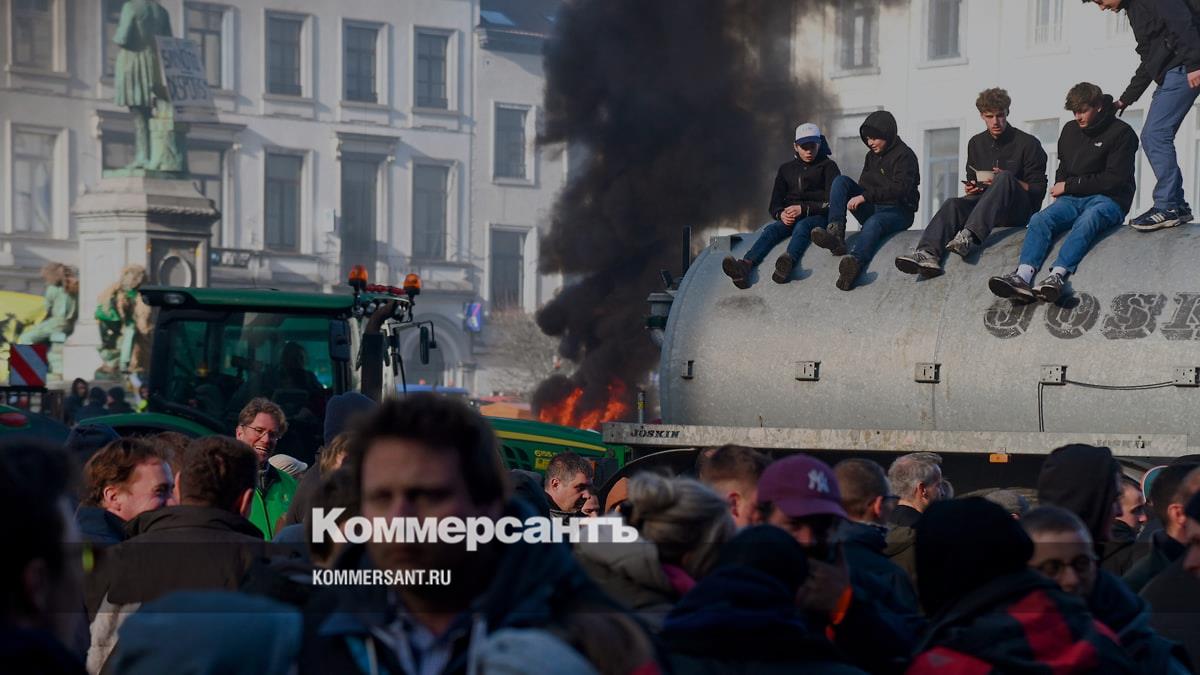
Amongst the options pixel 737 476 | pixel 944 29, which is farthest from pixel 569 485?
pixel 944 29

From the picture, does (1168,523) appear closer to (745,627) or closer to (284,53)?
→ (745,627)

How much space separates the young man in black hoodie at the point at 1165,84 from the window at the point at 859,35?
759 inches

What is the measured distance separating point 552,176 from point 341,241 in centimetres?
765

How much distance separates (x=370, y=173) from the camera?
5750 centimetres

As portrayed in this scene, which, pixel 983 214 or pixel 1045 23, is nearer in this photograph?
pixel 983 214

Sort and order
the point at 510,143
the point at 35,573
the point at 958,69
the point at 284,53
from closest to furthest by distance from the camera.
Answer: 1. the point at 35,573
2. the point at 958,69
3. the point at 284,53
4. the point at 510,143

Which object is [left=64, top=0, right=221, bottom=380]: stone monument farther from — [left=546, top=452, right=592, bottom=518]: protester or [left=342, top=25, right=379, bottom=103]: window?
[left=546, top=452, right=592, bottom=518]: protester

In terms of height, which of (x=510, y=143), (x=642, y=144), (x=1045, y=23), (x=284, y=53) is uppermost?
(x=284, y=53)

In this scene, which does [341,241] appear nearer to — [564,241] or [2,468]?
[564,241]

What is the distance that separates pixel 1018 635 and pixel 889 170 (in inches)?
353

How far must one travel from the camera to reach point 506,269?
193 feet

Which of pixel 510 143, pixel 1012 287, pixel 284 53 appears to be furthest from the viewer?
pixel 510 143

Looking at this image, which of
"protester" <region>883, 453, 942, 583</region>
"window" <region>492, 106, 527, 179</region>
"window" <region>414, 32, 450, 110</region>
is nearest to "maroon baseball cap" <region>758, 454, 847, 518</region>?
"protester" <region>883, 453, 942, 583</region>

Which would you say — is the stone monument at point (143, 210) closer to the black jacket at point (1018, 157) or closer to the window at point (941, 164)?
the window at point (941, 164)
